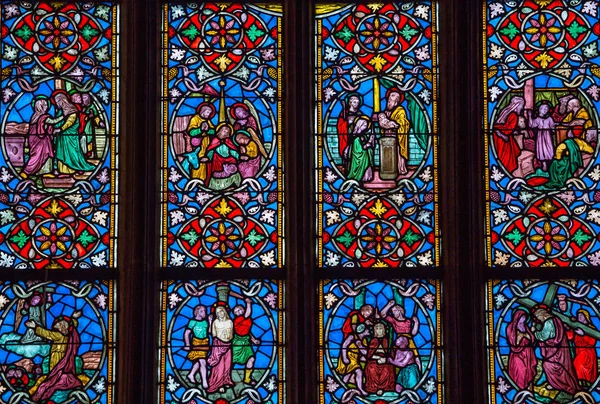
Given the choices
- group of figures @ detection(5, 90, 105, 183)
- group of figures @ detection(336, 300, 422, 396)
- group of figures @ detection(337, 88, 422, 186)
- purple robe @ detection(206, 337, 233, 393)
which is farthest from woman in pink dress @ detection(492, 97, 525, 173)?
group of figures @ detection(5, 90, 105, 183)

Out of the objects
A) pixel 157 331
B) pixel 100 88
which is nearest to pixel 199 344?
pixel 157 331

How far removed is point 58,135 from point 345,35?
233 cm

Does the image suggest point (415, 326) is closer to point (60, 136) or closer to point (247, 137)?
point (247, 137)

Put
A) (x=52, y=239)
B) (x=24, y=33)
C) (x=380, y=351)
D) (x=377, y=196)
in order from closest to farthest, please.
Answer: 1. (x=380, y=351)
2. (x=52, y=239)
3. (x=377, y=196)
4. (x=24, y=33)

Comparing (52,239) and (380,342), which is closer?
(380,342)

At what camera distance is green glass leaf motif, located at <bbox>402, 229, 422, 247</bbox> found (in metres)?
11.0

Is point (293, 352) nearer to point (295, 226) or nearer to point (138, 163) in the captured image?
point (295, 226)

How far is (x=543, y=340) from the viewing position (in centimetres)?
1082

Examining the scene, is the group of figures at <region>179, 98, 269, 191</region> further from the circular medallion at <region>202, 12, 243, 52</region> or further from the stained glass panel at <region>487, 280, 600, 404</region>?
the stained glass panel at <region>487, 280, 600, 404</region>

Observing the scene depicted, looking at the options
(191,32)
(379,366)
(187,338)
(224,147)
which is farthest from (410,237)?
(191,32)

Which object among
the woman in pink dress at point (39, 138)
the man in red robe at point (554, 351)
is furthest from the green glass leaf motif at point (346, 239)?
the woman in pink dress at point (39, 138)

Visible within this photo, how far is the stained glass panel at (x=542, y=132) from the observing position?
10992 millimetres

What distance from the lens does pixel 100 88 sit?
11.2m

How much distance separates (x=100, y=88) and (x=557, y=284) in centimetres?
376
